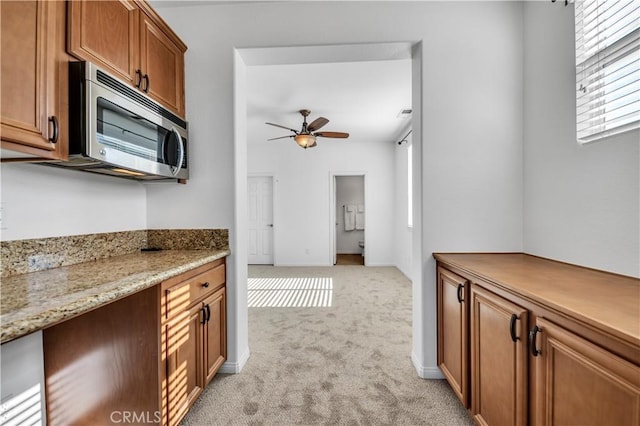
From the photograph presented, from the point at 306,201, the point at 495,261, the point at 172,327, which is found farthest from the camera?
the point at 306,201

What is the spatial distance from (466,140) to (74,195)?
2.52 m

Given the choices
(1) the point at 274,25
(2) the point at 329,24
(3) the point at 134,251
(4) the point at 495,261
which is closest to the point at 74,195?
(3) the point at 134,251

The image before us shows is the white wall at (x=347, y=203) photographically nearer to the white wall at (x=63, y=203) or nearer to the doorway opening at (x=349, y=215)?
the doorway opening at (x=349, y=215)

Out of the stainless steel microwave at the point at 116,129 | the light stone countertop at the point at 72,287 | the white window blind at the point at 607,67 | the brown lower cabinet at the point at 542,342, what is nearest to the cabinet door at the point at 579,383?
the brown lower cabinet at the point at 542,342

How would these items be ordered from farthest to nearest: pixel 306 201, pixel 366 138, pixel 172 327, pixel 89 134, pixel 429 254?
1. pixel 306 201
2. pixel 366 138
3. pixel 429 254
4. pixel 172 327
5. pixel 89 134

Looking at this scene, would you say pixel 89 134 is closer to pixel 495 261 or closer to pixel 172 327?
pixel 172 327

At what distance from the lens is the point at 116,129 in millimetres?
1435

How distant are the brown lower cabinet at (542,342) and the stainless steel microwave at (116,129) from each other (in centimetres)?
189

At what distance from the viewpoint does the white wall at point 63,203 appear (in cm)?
132

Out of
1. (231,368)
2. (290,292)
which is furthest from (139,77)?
(290,292)

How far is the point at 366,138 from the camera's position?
5887mm

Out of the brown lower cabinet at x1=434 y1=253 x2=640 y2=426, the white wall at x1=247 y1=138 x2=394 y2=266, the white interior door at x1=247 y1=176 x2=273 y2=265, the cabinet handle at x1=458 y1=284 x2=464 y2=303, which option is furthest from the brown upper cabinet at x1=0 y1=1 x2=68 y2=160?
the white interior door at x1=247 y1=176 x2=273 y2=265

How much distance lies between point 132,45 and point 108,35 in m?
0.17

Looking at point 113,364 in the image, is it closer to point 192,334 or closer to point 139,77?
point 192,334
